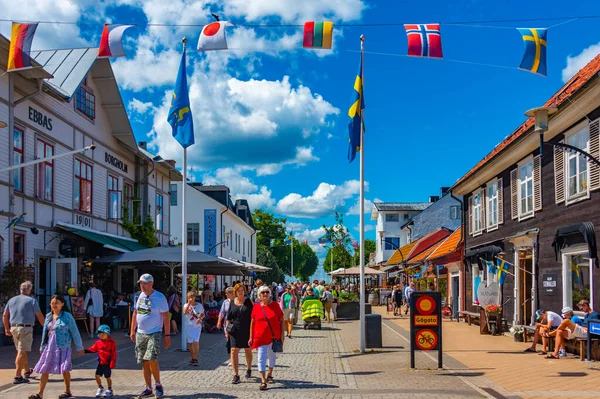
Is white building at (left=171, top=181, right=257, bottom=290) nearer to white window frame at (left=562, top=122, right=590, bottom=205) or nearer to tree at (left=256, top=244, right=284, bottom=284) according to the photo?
tree at (left=256, top=244, right=284, bottom=284)

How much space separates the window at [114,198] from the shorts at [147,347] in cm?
1851

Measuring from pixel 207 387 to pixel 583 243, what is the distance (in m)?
8.99

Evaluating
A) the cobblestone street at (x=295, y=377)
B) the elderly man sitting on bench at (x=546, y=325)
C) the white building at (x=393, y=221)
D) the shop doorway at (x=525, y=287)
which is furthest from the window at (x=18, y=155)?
the white building at (x=393, y=221)

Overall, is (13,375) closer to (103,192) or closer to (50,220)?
(50,220)

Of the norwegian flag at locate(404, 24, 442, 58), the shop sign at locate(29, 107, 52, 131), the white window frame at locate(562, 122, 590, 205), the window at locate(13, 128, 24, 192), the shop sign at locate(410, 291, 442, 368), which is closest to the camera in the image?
the shop sign at locate(410, 291, 442, 368)

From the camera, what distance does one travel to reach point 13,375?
12.2 m

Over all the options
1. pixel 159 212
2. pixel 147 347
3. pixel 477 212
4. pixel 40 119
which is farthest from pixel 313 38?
pixel 159 212

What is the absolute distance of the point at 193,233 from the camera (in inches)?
2168

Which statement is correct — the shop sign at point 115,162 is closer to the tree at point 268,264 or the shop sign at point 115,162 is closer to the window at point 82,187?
the window at point 82,187

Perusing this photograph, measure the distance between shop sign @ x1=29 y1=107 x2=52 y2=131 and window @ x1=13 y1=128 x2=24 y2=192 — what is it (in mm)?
846

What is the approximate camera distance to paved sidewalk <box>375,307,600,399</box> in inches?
415

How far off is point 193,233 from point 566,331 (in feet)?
140

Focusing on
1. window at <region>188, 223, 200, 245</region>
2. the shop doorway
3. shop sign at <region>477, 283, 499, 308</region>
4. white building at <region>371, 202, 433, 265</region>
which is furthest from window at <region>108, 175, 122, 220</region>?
white building at <region>371, 202, 433, 265</region>

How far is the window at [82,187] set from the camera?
24.2 meters
